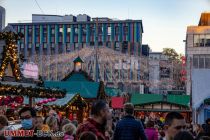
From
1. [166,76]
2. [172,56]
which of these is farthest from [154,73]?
[172,56]

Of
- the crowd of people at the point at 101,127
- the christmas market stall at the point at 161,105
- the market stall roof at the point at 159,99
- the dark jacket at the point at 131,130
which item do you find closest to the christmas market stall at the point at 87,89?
the christmas market stall at the point at 161,105

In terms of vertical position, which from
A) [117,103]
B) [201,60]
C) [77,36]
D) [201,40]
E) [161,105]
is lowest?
[161,105]

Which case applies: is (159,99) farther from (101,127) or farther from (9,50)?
(101,127)

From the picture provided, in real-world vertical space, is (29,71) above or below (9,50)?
below

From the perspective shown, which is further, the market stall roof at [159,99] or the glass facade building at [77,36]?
the glass facade building at [77,36]

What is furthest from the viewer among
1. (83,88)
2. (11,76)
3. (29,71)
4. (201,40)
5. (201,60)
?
(201,40)

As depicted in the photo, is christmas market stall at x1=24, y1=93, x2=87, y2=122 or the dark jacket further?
christmas market stall at x1=24, y1=93, x2=87, y2=122

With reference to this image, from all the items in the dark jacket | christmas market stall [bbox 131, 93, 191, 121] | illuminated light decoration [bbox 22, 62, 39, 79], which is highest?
illuminated light decoration [bbox 22, 62, 39, 79]

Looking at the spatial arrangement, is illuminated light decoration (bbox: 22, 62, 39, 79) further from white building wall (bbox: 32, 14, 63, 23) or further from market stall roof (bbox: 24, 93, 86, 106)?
white building wall (bbox: 32, 14, 63, 23)

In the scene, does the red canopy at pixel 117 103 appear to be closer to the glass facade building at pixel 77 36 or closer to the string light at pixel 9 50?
the string light at pixel 9 50

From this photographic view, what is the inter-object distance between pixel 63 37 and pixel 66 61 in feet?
125

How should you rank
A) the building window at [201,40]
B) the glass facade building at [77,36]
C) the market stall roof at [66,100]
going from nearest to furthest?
1. the market stall roof at [66,100]
2. the building window at [201,40]
3. the glass facade building at [77,36]

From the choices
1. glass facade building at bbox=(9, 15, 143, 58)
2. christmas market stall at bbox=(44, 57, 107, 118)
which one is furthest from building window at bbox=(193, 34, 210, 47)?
glass facade building at bbox=(9, 15, 143, 58)

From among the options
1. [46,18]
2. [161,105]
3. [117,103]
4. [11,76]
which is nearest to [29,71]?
[11,76]
